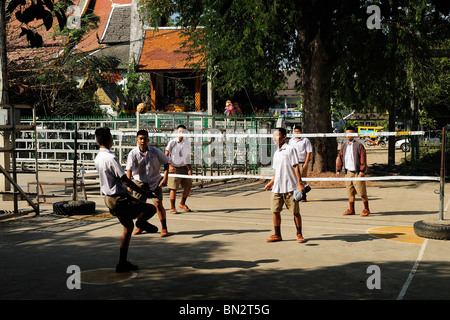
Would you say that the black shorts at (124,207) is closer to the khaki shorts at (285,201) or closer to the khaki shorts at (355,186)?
the khaki shorts at (285,201)

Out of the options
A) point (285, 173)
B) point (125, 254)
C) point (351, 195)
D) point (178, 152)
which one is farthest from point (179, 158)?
point (125, 254)

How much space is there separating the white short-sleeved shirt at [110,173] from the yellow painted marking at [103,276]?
3.42 ft

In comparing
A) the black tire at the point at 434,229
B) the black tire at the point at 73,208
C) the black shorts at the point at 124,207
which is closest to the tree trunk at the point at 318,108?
the black tire at the point at 73,208

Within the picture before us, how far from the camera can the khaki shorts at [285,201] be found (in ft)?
29.9

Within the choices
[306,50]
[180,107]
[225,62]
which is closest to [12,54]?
[180,107]

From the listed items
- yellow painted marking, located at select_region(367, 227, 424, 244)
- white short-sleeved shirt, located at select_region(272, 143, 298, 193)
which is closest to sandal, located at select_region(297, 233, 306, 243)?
white short-sleeved shirt, located at select_region(272, 143, 298, 193)

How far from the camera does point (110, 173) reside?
7.46 meters

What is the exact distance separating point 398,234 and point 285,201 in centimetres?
223

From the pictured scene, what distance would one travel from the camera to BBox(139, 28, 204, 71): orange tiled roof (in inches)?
1330

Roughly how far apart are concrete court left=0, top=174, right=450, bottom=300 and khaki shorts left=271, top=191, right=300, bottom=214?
56cm

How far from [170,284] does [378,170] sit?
1836 cm

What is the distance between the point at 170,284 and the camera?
261 inches

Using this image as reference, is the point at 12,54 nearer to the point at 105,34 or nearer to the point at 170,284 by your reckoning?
the point at 105,34

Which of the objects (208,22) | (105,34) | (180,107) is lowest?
(180,107)
